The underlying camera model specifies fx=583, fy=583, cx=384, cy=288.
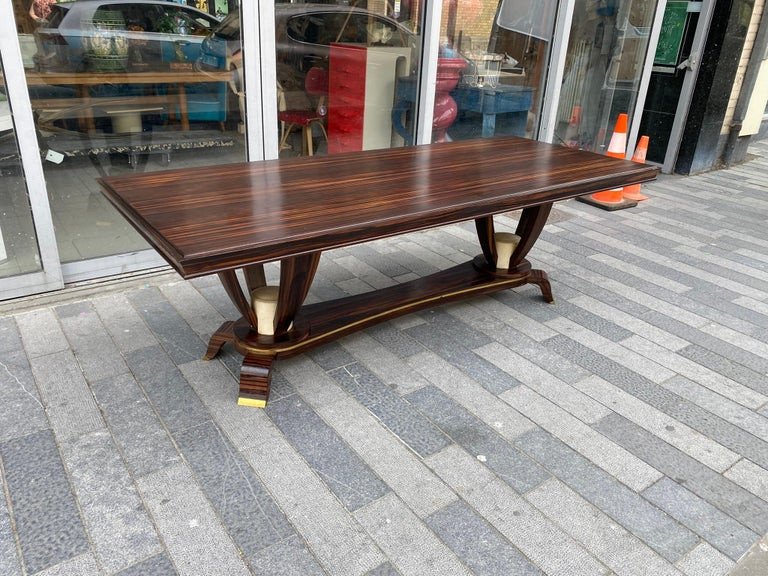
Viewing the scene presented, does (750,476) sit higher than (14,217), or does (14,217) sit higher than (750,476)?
(14,217)

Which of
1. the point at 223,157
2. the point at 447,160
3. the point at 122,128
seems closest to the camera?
the point at 447,160

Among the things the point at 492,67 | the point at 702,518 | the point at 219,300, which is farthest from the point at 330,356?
the point at 492,67

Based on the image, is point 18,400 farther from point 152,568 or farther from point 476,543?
point 476,543

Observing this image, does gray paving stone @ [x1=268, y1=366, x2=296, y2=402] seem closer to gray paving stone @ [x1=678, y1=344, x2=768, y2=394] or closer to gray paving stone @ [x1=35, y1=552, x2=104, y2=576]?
gray paving stone @ [x1=35, y1=552, x2=104, y2=576]

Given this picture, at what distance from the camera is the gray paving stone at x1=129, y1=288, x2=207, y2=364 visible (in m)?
2.38

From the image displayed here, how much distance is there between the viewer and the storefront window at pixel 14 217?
8.36 feet

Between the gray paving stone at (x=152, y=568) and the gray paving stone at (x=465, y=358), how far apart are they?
1.26 meters

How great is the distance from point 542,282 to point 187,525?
6.61 ft

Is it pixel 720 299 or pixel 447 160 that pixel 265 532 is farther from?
pixel 720 299

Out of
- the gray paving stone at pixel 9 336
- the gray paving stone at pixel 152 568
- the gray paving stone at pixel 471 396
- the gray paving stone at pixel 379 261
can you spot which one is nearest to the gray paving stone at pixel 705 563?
the gray paving stone at pixel 471 396

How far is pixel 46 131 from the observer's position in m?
2.70

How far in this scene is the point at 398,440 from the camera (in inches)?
76.8

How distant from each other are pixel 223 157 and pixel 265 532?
7.56ft

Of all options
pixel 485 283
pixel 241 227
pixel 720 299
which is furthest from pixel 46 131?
pixel 720 299
